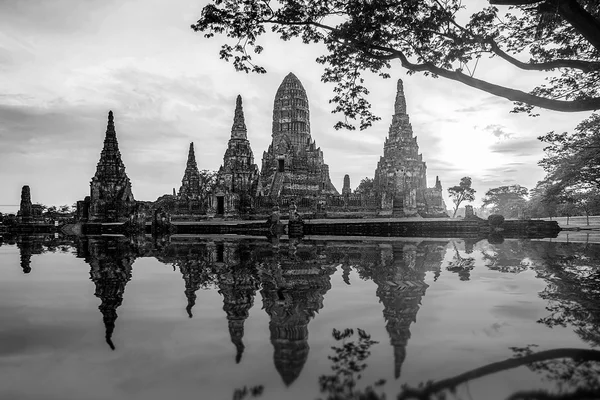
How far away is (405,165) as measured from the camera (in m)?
50.5

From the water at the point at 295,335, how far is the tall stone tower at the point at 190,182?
3779cm

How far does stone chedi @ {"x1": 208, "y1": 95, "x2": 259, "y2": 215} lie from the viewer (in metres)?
34.7

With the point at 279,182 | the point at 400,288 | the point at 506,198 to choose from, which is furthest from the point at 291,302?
the point at 506,198

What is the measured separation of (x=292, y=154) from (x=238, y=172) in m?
7.71

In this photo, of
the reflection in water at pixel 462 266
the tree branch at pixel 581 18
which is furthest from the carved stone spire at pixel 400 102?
the tree branch at pixel 581 18

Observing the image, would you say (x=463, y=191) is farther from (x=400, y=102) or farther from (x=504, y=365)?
(x=504, y=365)

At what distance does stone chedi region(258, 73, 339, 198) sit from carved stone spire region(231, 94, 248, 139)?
17.3 ft

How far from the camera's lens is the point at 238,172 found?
127 ft

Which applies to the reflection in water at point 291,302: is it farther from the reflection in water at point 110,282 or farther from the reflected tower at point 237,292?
the reflection in water at point 110,282

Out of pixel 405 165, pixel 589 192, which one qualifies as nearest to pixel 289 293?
pixel 589 192

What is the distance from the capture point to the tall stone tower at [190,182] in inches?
1722

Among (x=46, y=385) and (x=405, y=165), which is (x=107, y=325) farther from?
(x=405, y=165)

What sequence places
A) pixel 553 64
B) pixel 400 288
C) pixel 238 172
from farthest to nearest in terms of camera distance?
pixel 238 172
pixel 553 64
pixel 400 288

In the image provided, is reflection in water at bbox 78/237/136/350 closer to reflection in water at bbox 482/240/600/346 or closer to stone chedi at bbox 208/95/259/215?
reflection in water at bbox 482/240/600/346
